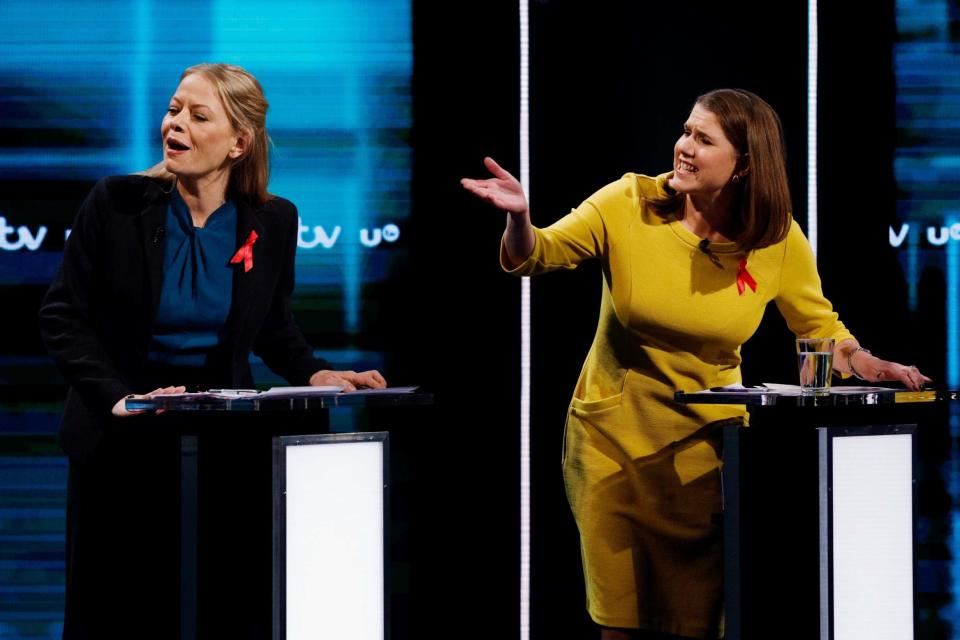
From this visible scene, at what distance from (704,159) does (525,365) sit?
1.11 meters

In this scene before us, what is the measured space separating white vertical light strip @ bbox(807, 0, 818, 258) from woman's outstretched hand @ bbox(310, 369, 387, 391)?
1826mm

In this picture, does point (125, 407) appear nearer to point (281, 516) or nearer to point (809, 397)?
point (281, 516)

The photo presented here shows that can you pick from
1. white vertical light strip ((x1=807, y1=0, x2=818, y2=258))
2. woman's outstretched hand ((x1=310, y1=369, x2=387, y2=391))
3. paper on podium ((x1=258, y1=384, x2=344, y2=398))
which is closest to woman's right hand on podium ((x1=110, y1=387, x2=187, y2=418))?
paper on podium ((x1=258, y1=384, x2=344, y2=398))

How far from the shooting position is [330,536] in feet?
7.86

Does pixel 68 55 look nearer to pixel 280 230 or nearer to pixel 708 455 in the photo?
pixel 280 230

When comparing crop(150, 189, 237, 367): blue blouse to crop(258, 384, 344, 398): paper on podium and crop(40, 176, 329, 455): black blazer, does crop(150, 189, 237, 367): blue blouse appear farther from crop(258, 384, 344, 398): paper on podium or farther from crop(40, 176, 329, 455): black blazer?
crop(258, 384, 344, 398): paper on podium

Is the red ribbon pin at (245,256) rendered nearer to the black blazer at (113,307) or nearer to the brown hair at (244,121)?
the black blazer at (113,307)

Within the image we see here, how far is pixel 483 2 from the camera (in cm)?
366

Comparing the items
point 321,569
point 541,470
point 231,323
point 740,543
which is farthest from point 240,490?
point 541,470

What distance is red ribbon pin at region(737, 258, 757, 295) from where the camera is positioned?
2855 millimetres

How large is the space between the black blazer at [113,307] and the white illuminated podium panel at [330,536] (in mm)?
395

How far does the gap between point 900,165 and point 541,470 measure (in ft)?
5.23

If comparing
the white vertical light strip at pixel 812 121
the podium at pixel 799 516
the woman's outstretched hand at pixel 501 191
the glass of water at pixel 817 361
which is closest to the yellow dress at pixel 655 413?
the woman's outstretched hand at pixel 501 191

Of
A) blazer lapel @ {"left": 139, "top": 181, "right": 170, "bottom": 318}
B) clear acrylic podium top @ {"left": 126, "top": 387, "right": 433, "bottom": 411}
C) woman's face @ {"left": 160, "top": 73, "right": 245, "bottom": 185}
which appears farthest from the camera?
woman's face @ {"left": 160, "top": 73, "right": 245, "bottom": 185}
